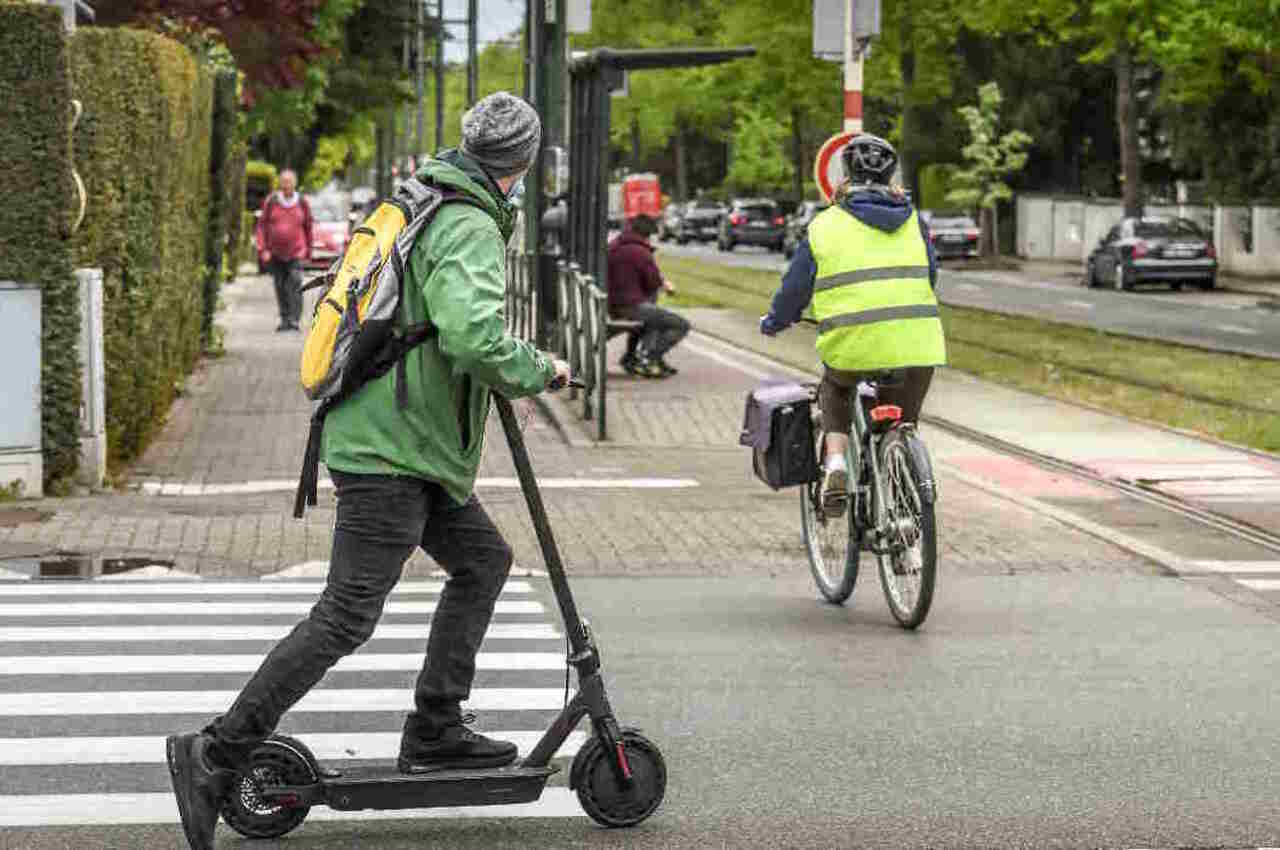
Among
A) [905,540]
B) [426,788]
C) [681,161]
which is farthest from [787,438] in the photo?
[681,161]

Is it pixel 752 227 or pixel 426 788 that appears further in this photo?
pixel 752 227

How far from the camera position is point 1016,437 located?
18250 millimetres

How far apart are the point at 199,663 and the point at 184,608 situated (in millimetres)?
1337

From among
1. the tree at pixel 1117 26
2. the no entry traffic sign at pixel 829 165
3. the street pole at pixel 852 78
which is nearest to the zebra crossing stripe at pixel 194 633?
the no entry traffic sign at pixel 829 165

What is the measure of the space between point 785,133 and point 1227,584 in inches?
3582

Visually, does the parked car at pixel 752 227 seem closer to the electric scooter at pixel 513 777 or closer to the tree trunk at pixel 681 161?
the tree trunk at pixel 681 161

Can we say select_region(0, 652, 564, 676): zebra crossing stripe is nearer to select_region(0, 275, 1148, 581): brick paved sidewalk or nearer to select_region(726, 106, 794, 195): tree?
select_region(0, 275, 1148, 581): brick paved sidewalk

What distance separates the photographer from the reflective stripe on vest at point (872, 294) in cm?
998

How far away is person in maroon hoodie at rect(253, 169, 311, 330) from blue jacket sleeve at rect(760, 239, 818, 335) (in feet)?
62.3

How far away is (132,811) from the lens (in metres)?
6.52

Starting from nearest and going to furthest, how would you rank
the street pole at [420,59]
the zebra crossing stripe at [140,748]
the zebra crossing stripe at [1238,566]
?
the zebra crossing stripe at [140,748]
the zebra crossing stripe at [1238,566]
the street pole at [420,59]

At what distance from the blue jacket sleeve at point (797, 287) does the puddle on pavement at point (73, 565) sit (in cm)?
299

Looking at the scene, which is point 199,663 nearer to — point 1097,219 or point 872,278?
point 872,278

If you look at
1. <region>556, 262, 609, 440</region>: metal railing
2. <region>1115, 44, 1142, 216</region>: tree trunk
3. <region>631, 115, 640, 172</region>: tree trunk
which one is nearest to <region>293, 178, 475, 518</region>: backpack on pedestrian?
<region>556, 262, 609, 440</region>: metal railing
